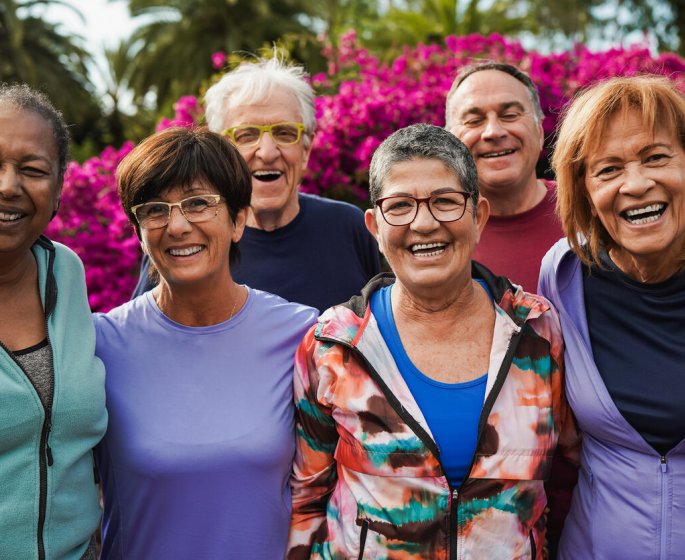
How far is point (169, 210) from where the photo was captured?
2799mm

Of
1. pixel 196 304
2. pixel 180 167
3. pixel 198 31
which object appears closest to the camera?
pixel 180 167

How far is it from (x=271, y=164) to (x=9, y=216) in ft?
5.56

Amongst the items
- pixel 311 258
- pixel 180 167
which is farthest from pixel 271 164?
pixel 180 167

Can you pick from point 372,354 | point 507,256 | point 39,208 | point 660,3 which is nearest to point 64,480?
point 39,208

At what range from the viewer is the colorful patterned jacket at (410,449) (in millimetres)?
2500

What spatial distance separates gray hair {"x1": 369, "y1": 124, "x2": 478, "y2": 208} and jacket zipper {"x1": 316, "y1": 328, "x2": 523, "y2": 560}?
59cm

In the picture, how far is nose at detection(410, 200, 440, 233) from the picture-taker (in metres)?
2.65

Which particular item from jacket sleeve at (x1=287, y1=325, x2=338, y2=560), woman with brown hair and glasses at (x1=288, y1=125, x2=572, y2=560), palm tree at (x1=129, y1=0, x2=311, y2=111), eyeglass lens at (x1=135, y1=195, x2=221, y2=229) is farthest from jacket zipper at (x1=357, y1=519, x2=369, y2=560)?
palm tree at (x1=129, y1=0, x2=311, y2=111)

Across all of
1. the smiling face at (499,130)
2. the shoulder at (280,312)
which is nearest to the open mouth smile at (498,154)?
the smiling face at (499,130)

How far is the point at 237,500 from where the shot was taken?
8.80 ft

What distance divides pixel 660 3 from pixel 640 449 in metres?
26.7

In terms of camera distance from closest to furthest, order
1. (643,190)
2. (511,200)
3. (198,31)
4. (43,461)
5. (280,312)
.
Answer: (43,461), (643,190), (280,312), (511,200), (198,31)

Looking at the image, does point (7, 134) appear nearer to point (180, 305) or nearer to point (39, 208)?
point (39, 208)

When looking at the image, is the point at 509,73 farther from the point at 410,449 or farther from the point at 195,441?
the point at 195,441
